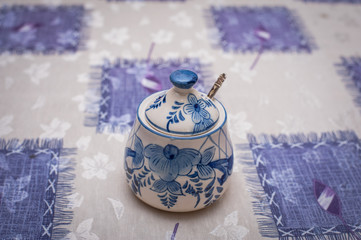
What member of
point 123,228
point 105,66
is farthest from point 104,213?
point 105,66

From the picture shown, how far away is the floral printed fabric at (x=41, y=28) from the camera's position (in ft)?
3.81

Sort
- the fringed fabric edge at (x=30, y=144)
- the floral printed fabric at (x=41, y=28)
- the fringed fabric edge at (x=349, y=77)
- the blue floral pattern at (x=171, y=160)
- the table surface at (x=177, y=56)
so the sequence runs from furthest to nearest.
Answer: the floral printed fabric at (x=41, y=28)
the fringed fabric edge at (x=349, y=77)
the fringed fabric edge at (x=30, y=144)
the table surface at (x=177, y=56)
the blue floral pattern at (x=171, y=160)

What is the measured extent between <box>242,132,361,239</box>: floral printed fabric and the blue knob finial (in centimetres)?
30

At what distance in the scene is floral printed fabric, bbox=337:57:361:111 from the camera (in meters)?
1.07

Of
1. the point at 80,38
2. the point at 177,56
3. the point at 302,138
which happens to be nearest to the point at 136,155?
the point at 302,138

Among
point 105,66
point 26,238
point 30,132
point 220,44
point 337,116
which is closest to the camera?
point 26,238

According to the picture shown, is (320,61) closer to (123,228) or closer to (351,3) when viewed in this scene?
(351,3)

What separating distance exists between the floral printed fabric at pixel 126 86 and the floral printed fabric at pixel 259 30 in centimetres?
19

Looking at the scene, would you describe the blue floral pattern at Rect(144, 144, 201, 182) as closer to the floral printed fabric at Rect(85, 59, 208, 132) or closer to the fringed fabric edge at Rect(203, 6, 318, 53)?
the floral printed fabric at Rect(85, 59, 208, 132)

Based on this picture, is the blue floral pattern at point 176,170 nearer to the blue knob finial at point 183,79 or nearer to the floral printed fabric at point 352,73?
the blue knob finial at point 183,79

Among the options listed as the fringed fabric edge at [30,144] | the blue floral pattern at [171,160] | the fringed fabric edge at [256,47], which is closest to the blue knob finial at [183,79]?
the blue floral pattern at [171,160]

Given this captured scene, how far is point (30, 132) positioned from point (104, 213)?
30 cm

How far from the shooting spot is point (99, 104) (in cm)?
97

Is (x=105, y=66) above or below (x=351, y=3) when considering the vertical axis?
below
